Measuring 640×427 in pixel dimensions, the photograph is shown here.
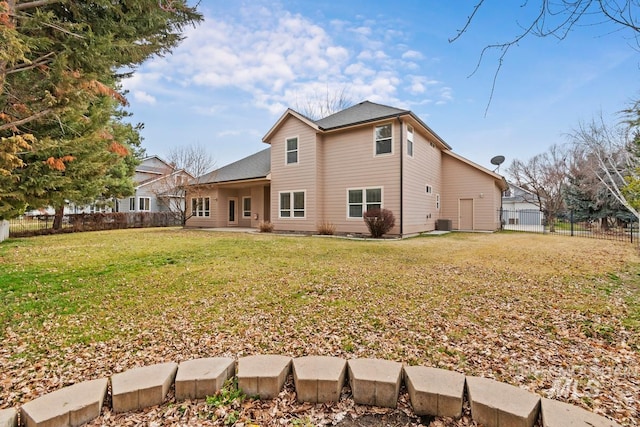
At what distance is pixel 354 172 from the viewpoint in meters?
13.6

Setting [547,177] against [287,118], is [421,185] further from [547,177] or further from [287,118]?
[547,177]

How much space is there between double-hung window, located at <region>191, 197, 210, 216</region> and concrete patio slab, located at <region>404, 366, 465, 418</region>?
19798mm

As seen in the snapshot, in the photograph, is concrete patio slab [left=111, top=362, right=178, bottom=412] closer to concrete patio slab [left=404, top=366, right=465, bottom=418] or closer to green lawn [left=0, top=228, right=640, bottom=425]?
green lawn [left=0, top=228, right=640, bottom=425]

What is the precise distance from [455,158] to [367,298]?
50.7 feet

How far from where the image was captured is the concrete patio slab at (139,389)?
2.10 metres

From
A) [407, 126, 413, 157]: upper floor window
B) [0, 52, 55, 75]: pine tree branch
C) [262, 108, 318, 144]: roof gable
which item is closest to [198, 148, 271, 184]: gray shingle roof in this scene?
[262, 108, 318, 144]: roof gable

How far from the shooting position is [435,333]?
3.18 meters

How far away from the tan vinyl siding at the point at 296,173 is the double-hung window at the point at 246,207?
4229 mm

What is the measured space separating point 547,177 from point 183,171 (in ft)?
85.7

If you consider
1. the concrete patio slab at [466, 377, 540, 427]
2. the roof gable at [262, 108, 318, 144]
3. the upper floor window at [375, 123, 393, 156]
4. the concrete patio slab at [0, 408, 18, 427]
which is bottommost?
the concrete patio slab at [0, 408, 18, 427]

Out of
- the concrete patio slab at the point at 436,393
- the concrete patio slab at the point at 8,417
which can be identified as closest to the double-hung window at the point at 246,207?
the concrete patio slab at the point at 8,417

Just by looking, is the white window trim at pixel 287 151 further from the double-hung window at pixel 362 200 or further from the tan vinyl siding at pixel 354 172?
the double-hung window at pixel 362 200

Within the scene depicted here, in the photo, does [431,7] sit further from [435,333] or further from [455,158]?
[455,158]

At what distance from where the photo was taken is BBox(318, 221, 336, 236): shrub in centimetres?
1361
